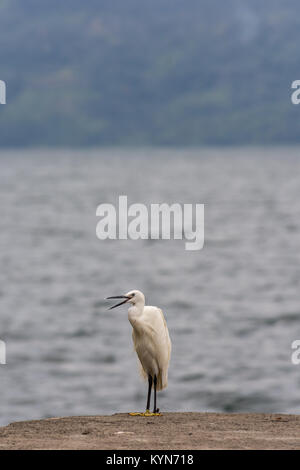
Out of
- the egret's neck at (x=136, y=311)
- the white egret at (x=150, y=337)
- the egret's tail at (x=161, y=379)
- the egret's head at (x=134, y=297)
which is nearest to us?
the egret's head at (x=134, y=297)

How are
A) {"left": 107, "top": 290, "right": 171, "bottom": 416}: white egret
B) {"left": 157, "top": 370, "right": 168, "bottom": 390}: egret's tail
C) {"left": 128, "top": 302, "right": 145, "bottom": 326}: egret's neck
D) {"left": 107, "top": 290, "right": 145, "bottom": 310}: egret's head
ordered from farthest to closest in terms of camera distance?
{"left": 157, "top": 370, "right": 168, "bottom": 390}: egret's tail → {"left": 107, "top": 290, "right": 171, "bottom": 416}: white egret → {"left": 128, "top": 302, "right": 145, "bottom": 326}: egret's neck → {"left": 107, "top": 290, "right": 145, "bottom": 310}: egret's head

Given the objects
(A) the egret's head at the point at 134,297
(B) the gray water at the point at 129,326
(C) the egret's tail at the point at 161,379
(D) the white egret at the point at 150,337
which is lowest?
(C) the egret's tail at the point at 161,379

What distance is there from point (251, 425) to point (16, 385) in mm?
28764

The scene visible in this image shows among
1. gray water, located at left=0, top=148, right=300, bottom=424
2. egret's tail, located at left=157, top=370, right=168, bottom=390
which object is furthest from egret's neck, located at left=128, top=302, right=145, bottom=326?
gray water, located at left=0, top=148, right=300, bottom=424

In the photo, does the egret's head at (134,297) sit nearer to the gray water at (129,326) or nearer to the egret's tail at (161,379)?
the egret's tail at (161,379)

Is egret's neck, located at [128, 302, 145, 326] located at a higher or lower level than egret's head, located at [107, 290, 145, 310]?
lower

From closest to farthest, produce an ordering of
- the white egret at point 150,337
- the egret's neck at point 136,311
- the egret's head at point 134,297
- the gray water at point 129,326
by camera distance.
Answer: the egret's head at point 134,297
the egret's neck at point 136,311
the white egret at point 150,337
the gray water at point 129,326

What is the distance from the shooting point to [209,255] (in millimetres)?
133750

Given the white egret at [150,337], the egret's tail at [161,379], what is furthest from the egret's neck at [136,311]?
the egret's tail at [161,379]

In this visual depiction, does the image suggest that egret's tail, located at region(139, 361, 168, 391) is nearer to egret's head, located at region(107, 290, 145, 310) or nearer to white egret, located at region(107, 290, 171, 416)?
white egret, located at region(107, 290, 171, 416)

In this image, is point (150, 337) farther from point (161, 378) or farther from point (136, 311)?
point (161, 378)

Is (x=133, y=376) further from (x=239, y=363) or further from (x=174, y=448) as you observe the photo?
(x=174, y=448)

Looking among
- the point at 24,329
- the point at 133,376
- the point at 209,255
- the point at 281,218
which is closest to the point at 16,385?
the point at 133,376
